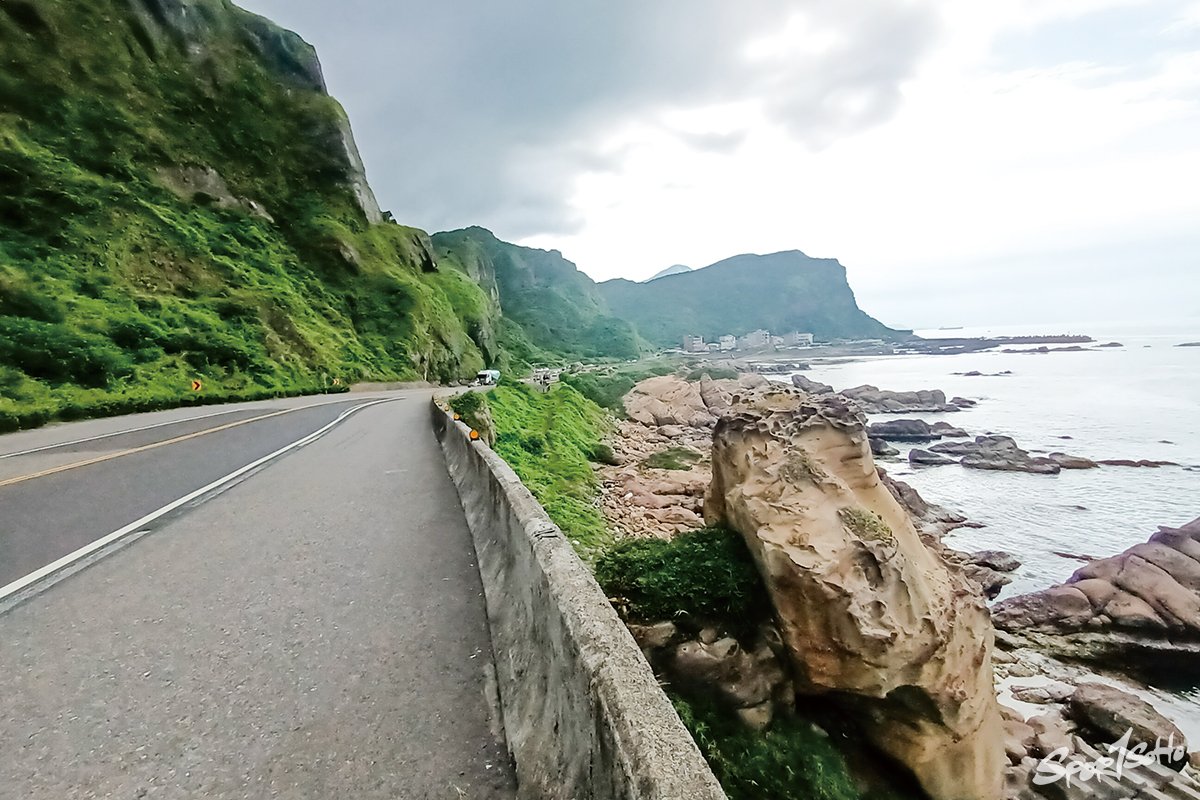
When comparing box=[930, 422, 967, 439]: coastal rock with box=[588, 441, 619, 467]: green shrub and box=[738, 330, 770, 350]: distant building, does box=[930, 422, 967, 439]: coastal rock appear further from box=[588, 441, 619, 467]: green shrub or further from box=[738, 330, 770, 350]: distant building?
box=[738, 330, 770, 350]: distant building

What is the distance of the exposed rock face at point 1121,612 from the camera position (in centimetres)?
1466

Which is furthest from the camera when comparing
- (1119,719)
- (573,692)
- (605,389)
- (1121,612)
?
(605,389)

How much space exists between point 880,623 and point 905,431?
45665 mm

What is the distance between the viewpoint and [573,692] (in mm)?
2656

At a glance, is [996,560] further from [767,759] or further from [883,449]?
[883,449]

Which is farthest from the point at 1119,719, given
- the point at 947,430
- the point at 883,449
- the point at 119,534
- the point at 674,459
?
the point at 947,430

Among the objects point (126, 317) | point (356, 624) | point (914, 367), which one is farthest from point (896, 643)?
point (914, 367)

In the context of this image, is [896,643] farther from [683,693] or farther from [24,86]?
[24,86]

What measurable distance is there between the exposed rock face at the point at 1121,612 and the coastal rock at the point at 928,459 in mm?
20364

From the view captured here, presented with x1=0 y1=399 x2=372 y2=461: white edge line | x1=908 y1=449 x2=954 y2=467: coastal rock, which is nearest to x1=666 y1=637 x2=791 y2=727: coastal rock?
x1=0 y1=399 x2=372 y2=461: white edge line

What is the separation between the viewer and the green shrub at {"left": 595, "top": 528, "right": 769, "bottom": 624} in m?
7.25

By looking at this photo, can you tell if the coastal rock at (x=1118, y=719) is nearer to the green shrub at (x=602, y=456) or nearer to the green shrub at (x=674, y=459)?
the green shrub at (x=674, y=459)

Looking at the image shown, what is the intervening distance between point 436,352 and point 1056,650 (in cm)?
4410

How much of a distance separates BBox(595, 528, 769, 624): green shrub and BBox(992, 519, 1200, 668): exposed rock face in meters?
12.2
